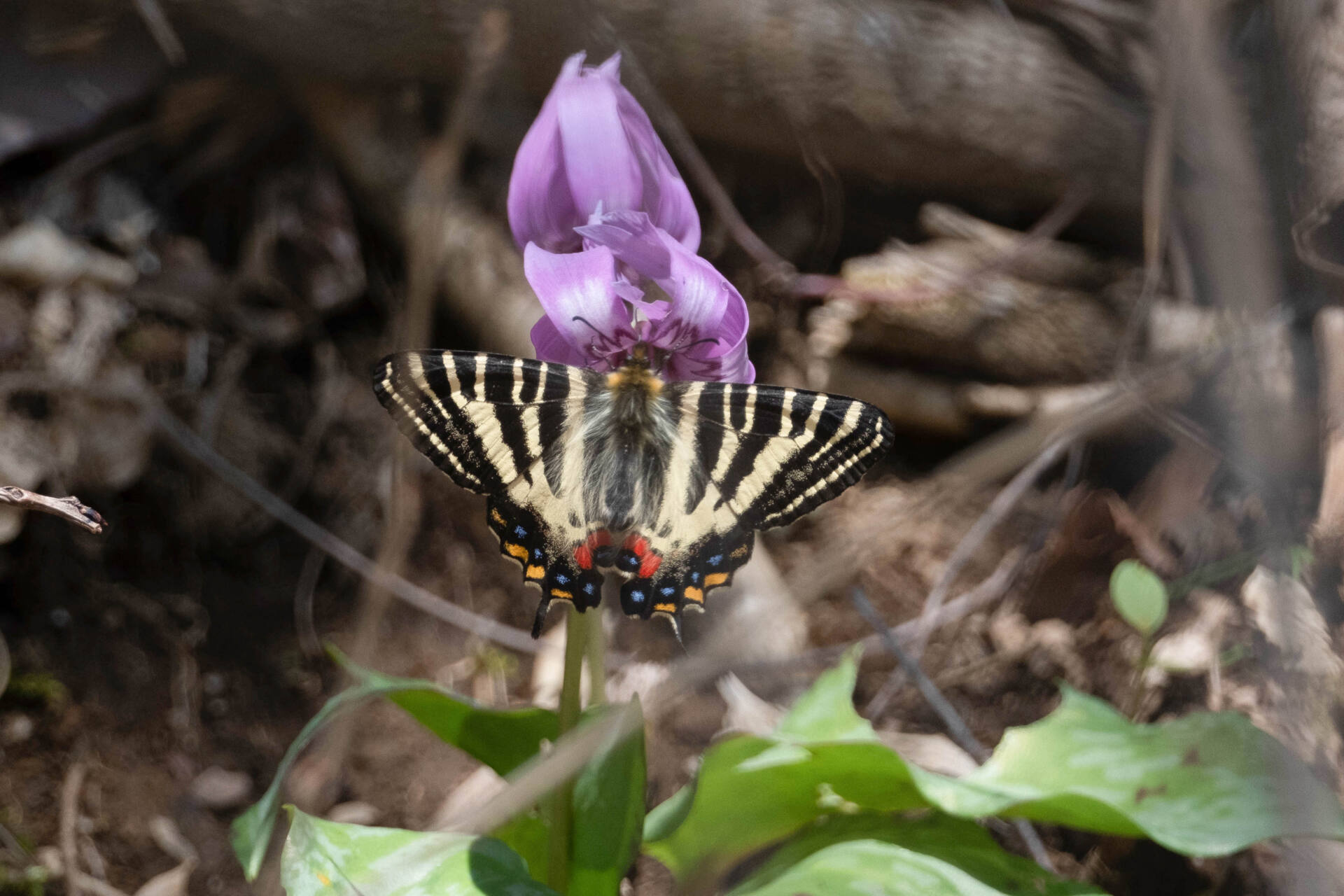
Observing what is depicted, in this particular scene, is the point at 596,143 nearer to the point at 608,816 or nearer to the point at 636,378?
the point at 636,378

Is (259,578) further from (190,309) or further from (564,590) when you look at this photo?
(564,590)

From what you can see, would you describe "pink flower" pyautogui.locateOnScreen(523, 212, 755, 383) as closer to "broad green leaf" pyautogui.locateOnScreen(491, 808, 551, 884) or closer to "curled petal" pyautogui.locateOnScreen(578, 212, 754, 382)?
"curled petal" pyautogui.locateOnScreen(578, 212, 754, 382)

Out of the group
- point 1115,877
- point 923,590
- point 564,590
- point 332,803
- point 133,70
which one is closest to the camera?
point 564,590

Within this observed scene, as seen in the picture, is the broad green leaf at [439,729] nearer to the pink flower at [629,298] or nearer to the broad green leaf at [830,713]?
the broad green leaf at [830,713]

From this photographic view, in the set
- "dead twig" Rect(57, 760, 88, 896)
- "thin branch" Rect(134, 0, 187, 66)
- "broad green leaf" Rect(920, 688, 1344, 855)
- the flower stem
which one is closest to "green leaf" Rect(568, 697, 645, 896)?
the flower stem

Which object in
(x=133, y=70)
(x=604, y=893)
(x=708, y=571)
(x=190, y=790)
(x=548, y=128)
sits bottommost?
(x=190, y=790)

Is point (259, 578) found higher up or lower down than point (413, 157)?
lower down

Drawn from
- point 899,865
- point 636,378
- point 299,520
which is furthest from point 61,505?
point 299,520

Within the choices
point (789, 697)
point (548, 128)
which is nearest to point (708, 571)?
point (548, 128)
